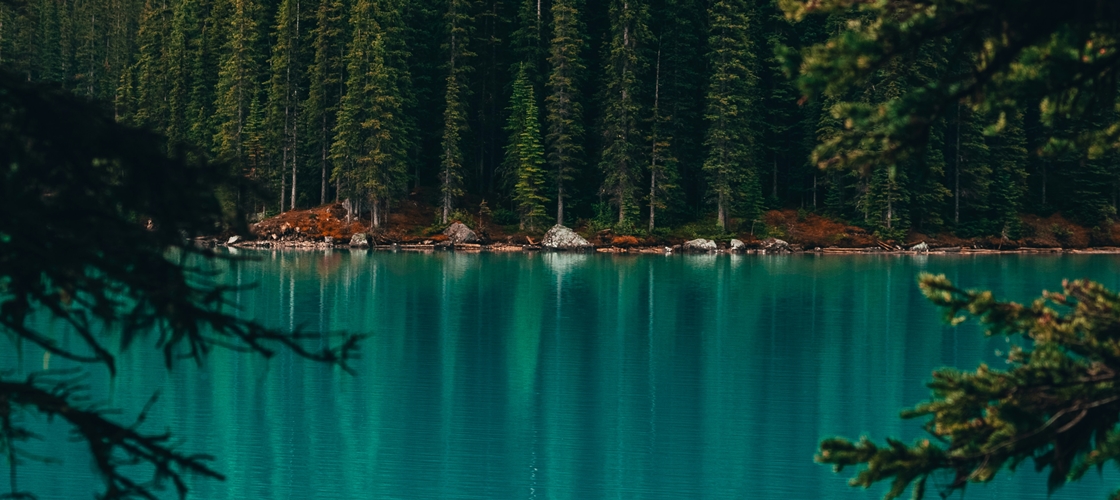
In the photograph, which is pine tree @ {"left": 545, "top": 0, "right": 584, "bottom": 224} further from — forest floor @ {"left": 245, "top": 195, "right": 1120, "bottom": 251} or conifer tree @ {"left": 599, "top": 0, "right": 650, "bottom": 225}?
forest floor @ {"left": 245, "top": 195, "right": 1120, "bottom": 251}

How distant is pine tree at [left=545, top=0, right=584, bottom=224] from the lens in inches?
2945

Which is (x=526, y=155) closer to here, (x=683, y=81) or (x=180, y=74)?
(x=683, y=81)

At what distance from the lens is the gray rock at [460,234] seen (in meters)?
72.8

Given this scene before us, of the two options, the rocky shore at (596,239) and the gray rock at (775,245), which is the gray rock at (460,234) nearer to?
the rocky shore at (596,239)

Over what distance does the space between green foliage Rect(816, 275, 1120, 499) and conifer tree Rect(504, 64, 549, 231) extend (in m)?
65.4

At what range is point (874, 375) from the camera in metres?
29.9

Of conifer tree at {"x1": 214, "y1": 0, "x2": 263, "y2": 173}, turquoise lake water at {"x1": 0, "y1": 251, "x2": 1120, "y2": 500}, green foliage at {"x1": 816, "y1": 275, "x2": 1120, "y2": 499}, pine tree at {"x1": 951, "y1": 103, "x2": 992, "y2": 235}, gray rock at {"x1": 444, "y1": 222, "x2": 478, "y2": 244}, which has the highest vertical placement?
conifer tree at {"x1": 214, "y1": 0, "x2": 263, "y2": 173}

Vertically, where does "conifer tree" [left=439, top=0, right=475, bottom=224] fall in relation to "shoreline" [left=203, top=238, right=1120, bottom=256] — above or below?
above

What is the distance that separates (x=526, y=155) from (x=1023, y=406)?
223ft

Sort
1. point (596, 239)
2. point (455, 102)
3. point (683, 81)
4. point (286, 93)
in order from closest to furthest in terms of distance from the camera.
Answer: point (596, 239) < point (455, 102) < point (286, 93) < point (683, 81)

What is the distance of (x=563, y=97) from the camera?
75250mm

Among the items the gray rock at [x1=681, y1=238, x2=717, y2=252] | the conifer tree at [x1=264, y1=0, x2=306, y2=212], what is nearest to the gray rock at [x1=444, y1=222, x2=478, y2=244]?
the conifer tree at [x1=264, y1=0, x2=306, y2=212]

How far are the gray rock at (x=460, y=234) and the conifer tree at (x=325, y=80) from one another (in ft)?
30.4

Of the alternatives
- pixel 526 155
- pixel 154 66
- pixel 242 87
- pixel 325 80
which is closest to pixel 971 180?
pixel 526 155
